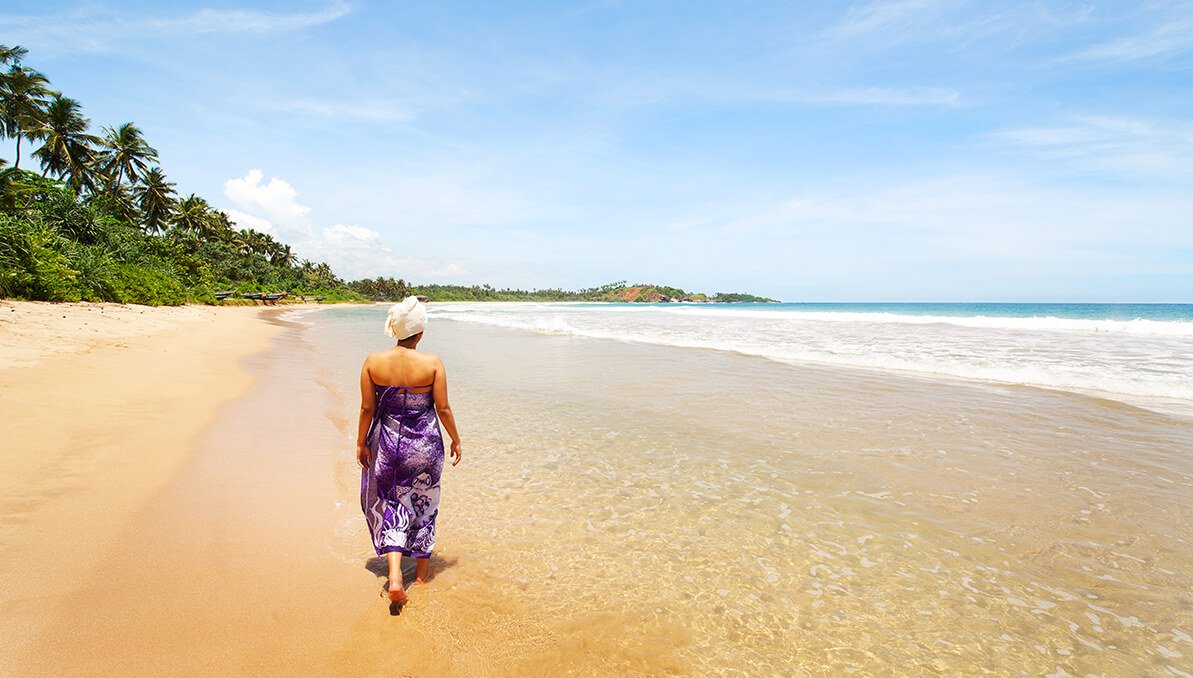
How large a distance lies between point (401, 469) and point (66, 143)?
5945cm

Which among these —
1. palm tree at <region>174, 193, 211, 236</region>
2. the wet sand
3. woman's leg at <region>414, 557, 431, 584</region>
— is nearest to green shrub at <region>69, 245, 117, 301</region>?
the wet sand

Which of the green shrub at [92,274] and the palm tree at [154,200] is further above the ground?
the palm tree at [154,200]

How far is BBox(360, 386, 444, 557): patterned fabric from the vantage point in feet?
11.6

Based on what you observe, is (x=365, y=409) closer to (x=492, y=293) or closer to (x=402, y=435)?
(x=402, y=435)

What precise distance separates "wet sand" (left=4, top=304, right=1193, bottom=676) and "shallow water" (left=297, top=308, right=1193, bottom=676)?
0.07 ft

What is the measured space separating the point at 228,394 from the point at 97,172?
188 ft

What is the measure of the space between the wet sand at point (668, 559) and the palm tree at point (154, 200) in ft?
210

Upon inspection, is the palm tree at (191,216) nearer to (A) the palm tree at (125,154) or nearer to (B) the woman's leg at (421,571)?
(A) the palm tree at (125,154)

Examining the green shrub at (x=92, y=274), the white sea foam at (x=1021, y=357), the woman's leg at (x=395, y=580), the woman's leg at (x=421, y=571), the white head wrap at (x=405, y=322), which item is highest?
the green shrub at (x=92, y=274)

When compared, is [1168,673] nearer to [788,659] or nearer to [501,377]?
[788,659]

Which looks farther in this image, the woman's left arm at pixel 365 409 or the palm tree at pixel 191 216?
the palm tree at pixel 191 216

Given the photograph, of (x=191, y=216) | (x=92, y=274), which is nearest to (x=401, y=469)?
(x=92, y=274)

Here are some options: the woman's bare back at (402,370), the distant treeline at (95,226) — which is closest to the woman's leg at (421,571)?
the woman's bare back at (402,370)

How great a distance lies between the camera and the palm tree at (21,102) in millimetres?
31016
